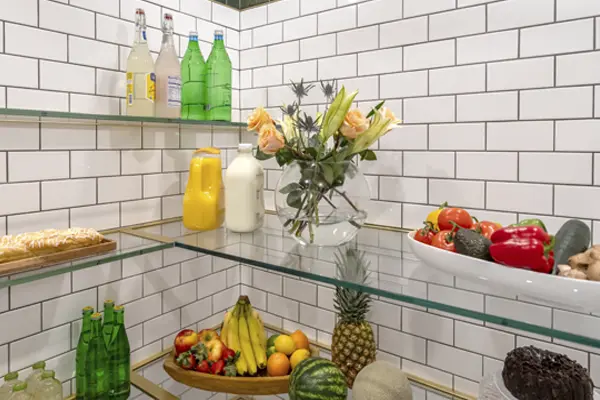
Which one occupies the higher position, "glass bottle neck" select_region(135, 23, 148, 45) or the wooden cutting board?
"glass bottle neck" select_region(135, 23, 148, 45)

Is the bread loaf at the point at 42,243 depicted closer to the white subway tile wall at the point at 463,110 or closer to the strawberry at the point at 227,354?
the strawberry at the point at 227,354

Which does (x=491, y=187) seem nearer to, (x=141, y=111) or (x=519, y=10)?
(x=519, y=10)

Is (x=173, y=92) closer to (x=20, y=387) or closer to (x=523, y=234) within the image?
(x=20, y=387)

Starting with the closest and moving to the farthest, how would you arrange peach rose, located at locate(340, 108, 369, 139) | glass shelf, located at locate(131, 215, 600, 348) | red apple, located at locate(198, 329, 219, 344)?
1. glass shelf, located at locate(131, 215, 600, 348)
2. peach rose, located at locate(340, 108, 369, 139)
3. red apple, located at locate(198, 329, 219, 344)

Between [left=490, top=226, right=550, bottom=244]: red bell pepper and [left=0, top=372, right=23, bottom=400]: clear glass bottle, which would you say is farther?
[left=0, top=372, right=23, bottom=400]: clear glass bottle

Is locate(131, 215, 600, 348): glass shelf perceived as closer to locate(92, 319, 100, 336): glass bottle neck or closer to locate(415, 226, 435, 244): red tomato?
locate(415, 226, 435, 244): red tomato

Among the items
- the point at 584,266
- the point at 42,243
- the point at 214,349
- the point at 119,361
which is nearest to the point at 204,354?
the point at 214,349

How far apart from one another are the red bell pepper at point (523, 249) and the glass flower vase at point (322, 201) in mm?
372

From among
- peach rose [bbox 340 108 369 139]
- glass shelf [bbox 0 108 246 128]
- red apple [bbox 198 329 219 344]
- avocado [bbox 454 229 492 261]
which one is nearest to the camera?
avocado [bbox 454 229 492 261]

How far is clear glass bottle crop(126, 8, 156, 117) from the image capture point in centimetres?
120

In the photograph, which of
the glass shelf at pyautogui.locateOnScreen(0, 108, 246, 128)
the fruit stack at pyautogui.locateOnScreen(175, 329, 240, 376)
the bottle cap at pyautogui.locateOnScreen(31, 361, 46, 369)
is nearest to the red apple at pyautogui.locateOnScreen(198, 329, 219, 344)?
the fruit stack at pyautogui.locateOnScreen(175, 329, 240, 376)

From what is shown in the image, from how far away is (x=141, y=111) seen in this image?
1.21 metres

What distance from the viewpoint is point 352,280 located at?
838 mm

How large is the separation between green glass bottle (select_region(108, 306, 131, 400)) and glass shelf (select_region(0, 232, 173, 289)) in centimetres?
21
